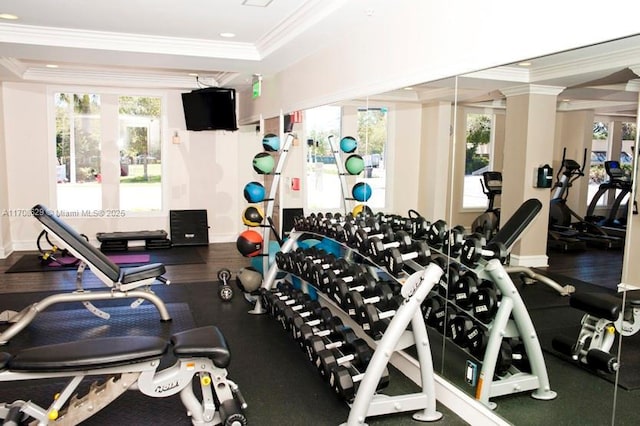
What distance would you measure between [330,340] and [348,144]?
5.24ft

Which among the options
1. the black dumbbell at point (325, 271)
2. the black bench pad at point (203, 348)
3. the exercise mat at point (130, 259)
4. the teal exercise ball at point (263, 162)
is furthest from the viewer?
the exercise mat at point (130, 259)


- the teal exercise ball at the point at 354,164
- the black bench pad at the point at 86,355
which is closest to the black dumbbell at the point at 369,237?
the teal exercise ball at the point at 354,164

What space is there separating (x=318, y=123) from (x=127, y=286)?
76.7 inches

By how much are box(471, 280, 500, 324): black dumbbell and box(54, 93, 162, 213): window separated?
5.65m

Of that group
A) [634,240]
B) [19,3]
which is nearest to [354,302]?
[634,240]

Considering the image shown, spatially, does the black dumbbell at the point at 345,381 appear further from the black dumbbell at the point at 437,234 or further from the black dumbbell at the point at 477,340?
the black dumbbell at the point at 437,234

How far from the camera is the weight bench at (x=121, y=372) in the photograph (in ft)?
7.04

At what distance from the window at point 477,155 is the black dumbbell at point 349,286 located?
0.64 metres

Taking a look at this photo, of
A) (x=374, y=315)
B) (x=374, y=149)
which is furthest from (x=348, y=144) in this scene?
(x=374, y=315)

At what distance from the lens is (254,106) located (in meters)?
6.36

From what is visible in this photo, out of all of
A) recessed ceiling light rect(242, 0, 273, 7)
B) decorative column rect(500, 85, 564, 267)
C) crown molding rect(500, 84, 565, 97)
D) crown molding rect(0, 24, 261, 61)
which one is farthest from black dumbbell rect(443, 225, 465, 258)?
crown molding rect(0, 24, 261, 61)

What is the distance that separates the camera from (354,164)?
12.6ft

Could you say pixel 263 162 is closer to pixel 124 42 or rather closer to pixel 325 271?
pixel 124 42

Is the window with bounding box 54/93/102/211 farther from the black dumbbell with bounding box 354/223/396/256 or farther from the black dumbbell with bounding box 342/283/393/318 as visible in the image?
the black dumbbell with bounding box 342/283/393/318
